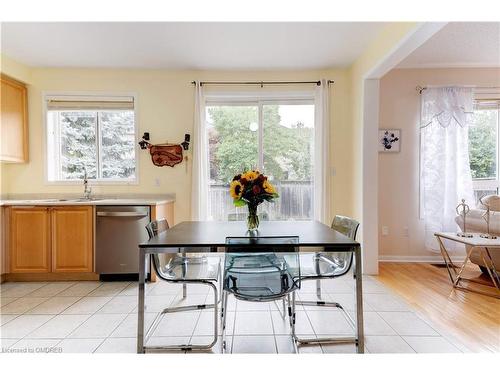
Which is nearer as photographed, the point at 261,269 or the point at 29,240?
the point at 261,269

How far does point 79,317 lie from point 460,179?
4547 mm

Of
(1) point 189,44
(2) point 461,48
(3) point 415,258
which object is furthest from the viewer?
(3) point 415,258

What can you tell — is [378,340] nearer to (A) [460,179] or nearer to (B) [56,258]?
(A) [460,179]

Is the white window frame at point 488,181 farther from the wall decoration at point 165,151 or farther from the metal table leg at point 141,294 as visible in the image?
the metal table leg at point 141,294

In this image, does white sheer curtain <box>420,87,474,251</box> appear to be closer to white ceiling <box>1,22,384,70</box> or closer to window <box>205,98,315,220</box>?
white ceiling <box>1,22,384,70</box>

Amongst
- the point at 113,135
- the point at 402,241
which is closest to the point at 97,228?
the point at 113,135

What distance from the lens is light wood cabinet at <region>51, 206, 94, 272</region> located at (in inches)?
131

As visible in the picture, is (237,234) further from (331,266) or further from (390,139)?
(390,139)

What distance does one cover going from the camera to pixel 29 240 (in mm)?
3336

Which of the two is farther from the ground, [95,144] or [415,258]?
[95,144]

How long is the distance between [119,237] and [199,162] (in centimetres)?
130

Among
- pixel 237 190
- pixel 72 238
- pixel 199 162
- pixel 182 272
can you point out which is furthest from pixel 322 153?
pixel 72 238

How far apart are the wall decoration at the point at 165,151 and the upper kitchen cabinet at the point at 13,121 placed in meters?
1.47

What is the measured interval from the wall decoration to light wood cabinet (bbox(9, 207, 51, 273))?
4.36ft
